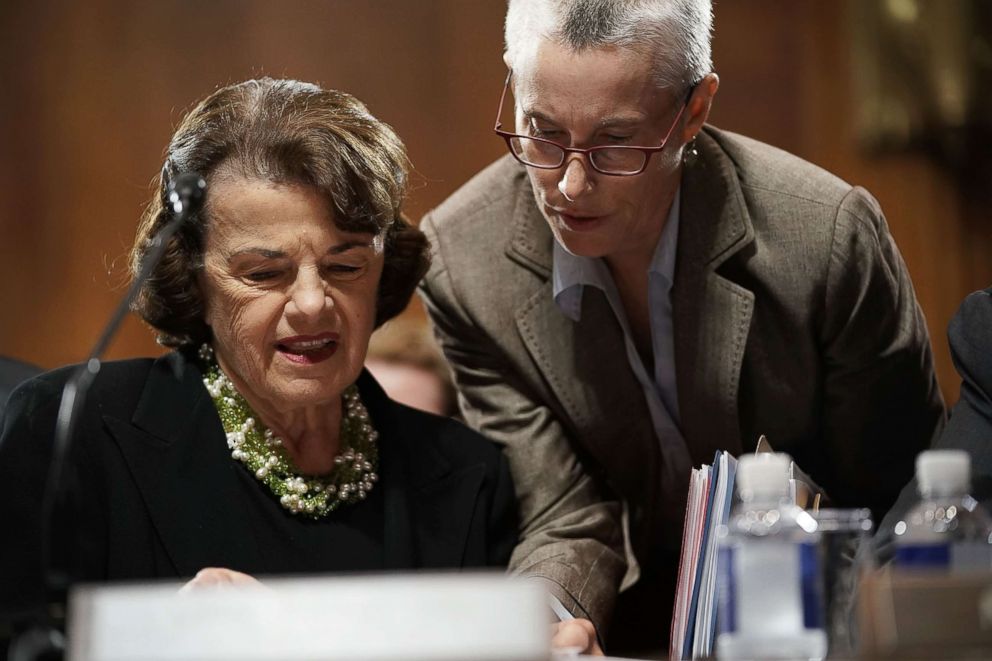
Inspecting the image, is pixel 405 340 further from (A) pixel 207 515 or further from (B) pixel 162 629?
(B) pixel 162 629

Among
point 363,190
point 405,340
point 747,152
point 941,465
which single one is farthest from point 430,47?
point 941,465

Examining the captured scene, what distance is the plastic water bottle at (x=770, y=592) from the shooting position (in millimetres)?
1295

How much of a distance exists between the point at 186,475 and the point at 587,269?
0.73 metres

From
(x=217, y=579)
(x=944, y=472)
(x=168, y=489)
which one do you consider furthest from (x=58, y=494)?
(x=944, y=472)

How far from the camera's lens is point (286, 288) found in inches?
77.8

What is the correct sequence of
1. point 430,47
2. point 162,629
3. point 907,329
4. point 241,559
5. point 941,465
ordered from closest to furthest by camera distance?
point 162,629
point 941,465
point 241,559
point 907,329
point 430,47

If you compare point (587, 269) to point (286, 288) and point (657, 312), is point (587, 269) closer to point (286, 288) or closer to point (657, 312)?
point (657, 312)

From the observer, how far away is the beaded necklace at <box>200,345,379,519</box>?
204 centimetres

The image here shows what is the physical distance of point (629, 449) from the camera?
7.82 feet

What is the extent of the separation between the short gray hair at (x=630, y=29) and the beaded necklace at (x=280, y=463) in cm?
64

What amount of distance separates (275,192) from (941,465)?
103 cm

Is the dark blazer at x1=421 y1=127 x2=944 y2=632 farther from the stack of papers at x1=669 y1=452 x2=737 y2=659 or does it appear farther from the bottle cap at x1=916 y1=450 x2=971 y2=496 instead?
the bottle cap at x1=916 y1=450 x2=971 y2=496

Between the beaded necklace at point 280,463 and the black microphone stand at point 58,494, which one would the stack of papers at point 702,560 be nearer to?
the beaded necklace at point 280,463

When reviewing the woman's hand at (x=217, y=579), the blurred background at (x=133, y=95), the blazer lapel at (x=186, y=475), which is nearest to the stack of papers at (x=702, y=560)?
the woman's hand at (x=217, y=579)
